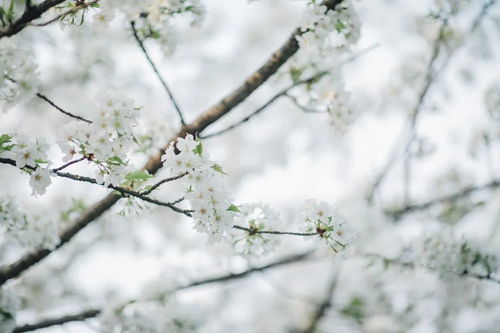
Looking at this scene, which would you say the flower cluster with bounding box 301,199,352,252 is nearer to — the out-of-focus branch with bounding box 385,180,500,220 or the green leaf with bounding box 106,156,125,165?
the green leaf with bounding box 106,156,125,165

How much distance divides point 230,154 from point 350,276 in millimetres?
4182

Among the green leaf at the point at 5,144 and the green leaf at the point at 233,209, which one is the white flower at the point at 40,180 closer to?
the green leaf at the point at 5,144

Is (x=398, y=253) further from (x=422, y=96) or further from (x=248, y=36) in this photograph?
(x=248, y=36)

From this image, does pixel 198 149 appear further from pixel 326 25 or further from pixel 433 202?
pixel 433 202

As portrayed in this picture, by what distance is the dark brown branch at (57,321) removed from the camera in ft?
8.81

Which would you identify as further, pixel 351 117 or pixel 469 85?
pixel 469 85

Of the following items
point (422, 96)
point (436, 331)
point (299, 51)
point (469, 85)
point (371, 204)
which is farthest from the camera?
point (469, 85)

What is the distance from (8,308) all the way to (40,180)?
1560 millimetres

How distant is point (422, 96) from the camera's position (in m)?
4.16

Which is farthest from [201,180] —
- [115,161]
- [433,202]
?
[433,202]

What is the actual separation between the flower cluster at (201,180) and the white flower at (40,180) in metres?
0.46

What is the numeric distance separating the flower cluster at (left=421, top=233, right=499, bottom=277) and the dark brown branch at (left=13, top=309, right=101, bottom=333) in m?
2.79

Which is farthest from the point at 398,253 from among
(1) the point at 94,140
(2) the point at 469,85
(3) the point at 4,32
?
(2) the point at 469,85

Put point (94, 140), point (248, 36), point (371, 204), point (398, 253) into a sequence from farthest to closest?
1. point (248, 36)
2. point (371, 204)
3. point (398, 253)
4. point (94, 140)
